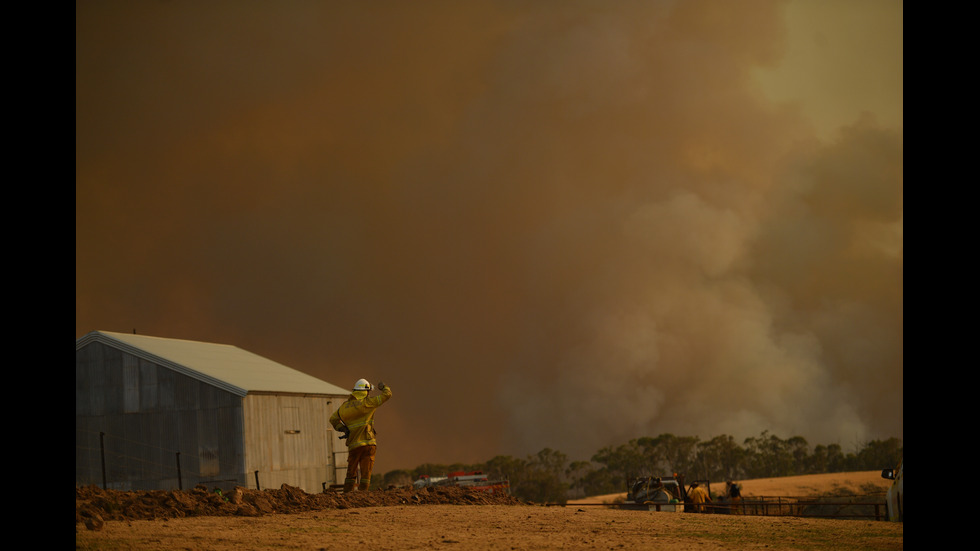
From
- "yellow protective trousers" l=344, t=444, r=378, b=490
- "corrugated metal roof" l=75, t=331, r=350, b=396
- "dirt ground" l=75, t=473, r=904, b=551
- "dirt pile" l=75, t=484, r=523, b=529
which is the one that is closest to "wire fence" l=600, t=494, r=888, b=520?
"dirt ground" l=75, t=473, r=904, b=551

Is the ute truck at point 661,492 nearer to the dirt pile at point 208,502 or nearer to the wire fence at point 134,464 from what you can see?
the dirt pile at point 208,502

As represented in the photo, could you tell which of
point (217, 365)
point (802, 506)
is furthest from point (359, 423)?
point (802, 506)

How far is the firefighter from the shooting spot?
23.1 meters

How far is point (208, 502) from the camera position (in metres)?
16.8

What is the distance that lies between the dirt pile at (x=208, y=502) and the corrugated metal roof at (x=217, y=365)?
12.3 metres

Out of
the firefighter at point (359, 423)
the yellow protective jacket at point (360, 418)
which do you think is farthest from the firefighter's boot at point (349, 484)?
the yellow protective jacket at point (360, 418)

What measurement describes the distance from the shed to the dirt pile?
1153 cm

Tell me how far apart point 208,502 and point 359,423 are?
6706 millimetres

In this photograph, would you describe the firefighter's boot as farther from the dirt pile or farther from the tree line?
the tree line

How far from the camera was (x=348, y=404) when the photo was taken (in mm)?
23391

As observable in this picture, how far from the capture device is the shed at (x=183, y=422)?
→ 31656 mm

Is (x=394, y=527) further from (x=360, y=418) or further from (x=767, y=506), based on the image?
A: (x=767, y=506)

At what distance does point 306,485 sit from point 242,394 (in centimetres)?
521
